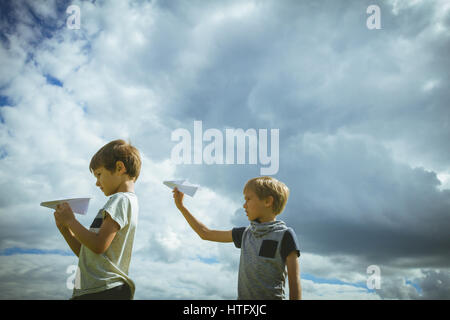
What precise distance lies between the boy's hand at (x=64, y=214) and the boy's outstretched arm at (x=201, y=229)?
1709 millimetres

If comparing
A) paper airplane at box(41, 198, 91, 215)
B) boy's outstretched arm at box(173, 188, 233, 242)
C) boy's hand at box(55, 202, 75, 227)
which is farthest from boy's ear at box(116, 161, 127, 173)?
boy's outstretched arm at box(173, 188, 233, 242)

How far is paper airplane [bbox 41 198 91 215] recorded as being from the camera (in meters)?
4.19

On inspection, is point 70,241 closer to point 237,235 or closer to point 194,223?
point 194,223

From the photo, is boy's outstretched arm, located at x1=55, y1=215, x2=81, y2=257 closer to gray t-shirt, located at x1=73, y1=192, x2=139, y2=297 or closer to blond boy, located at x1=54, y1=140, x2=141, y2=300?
blond boy, located at x1=54, y1=140, x2=141, y2=300

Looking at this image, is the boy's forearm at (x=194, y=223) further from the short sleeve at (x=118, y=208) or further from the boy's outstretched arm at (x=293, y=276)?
the boy's outstretched arm at (x=293, y=276)

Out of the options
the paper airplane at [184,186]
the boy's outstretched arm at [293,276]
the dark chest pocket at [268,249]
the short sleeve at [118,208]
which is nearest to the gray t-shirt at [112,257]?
the short sleeve at [118,208]

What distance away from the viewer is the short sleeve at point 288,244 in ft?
14.9

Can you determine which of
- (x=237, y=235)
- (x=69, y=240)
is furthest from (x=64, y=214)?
(x=237, y=235)

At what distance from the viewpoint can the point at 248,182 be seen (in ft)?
17.0

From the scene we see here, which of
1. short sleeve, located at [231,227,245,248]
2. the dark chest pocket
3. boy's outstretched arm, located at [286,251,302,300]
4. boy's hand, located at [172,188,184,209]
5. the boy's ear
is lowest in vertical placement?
boy's outstretched arm, located at [286,251,302,300]

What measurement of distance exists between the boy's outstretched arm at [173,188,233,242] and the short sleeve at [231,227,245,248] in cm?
6
